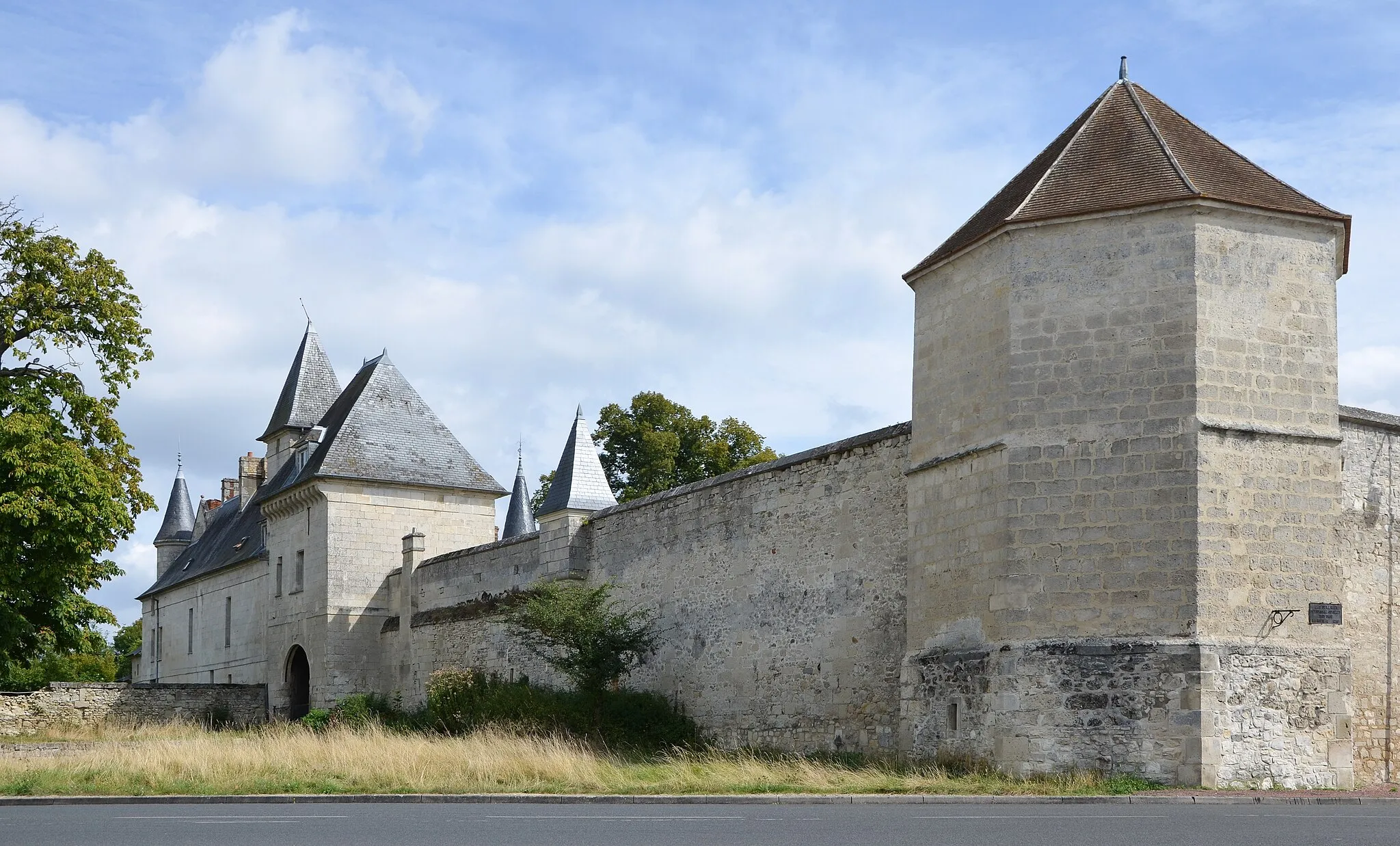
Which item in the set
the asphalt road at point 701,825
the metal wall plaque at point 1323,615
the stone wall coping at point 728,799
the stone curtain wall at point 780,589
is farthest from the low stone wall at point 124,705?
the metal wall plaque at point 1323,615

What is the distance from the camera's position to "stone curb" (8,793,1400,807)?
40.3 ft

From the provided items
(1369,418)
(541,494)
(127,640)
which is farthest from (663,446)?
(127,640)

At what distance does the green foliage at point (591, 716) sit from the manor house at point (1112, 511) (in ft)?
4.34

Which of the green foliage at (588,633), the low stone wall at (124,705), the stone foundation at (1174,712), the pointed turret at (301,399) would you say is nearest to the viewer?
the stone foundation at (1174,712)

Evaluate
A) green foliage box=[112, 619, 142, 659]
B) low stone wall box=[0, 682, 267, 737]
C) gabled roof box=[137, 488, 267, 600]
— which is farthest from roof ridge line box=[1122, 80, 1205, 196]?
green foliage box=[112, 619, 142, 659]

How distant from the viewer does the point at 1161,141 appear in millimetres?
15219

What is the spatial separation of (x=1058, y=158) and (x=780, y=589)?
649 centimetres

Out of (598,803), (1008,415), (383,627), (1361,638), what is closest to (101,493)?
(383,627)

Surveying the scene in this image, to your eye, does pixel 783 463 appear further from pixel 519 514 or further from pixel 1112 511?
pixel 519 514

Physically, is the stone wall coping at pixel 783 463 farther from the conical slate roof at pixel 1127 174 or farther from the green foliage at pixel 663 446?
the green foliage at pixel 663 446

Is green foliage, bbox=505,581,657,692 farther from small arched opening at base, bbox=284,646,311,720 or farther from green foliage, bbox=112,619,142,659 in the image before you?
green foliage, bbox=112,619,142,659

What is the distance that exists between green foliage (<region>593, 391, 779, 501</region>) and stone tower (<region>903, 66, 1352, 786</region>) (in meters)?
22.4

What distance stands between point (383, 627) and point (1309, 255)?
20.9 m

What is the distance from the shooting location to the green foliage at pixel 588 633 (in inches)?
800
